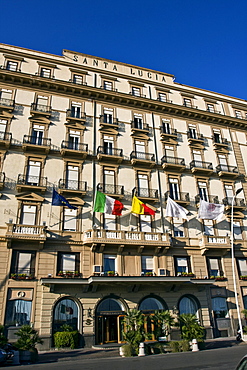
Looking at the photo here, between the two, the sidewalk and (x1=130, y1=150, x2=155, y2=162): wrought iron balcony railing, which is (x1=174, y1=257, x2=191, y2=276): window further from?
→ (x1=130, y1=150, x2=155, y2=162): wrought iron balcony railing

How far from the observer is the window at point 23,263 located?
81.6 feet

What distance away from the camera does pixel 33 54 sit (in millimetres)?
35094

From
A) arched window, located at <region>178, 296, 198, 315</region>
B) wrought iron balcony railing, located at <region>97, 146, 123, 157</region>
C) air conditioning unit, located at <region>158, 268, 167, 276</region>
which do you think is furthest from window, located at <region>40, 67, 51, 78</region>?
arched window, located at <region>178, 296, 198, 315</region>

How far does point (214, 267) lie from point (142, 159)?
13.5m

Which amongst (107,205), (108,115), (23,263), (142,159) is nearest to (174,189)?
(142,159)

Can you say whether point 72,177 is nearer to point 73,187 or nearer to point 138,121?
point 73,187

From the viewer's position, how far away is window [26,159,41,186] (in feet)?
92.5

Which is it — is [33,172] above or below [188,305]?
above

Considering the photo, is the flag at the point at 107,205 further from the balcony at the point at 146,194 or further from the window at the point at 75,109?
the window at the point at 75,109

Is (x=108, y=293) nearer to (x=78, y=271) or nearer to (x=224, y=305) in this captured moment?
(x=78, y=271)

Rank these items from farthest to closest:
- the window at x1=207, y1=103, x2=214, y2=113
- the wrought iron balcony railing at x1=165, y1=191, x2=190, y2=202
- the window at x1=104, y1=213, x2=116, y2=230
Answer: the window at x1=207, y1=103, x2=214, y2=113, the wrought iron balcony railing at x1=165, y1=191, x2=190, y2=202, the window at x1=104, y1=213, x2=116, y2=230

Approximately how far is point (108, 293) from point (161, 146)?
1751cm

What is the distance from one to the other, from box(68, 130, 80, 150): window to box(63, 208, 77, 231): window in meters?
6.90

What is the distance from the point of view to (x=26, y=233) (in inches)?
997
